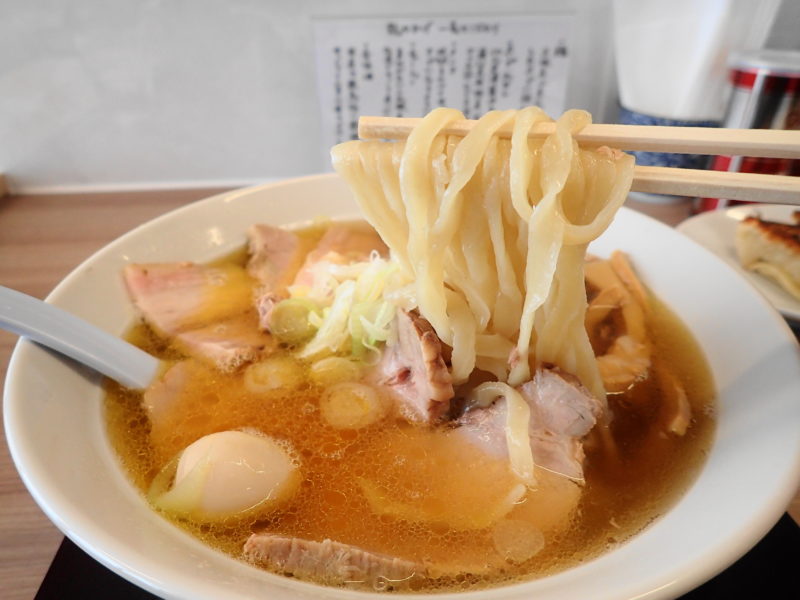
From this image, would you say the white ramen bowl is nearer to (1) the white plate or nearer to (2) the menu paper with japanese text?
(1) the white plate

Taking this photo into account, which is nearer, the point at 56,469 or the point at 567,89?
the point at 56,469

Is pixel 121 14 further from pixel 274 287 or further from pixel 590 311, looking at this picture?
pixel 590 311

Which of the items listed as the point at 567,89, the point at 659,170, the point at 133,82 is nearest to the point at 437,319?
the point at 659,170

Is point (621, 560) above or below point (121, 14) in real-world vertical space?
below

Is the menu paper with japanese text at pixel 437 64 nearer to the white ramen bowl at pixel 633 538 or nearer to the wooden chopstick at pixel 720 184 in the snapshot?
the white ramen bowl at pixel 633 538

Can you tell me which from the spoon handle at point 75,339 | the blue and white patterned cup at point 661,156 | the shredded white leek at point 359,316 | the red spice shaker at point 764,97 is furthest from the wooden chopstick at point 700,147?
the blue and white patterned cup at point 661,156

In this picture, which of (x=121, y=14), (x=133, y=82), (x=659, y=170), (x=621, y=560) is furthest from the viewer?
(x=133, y=82)
